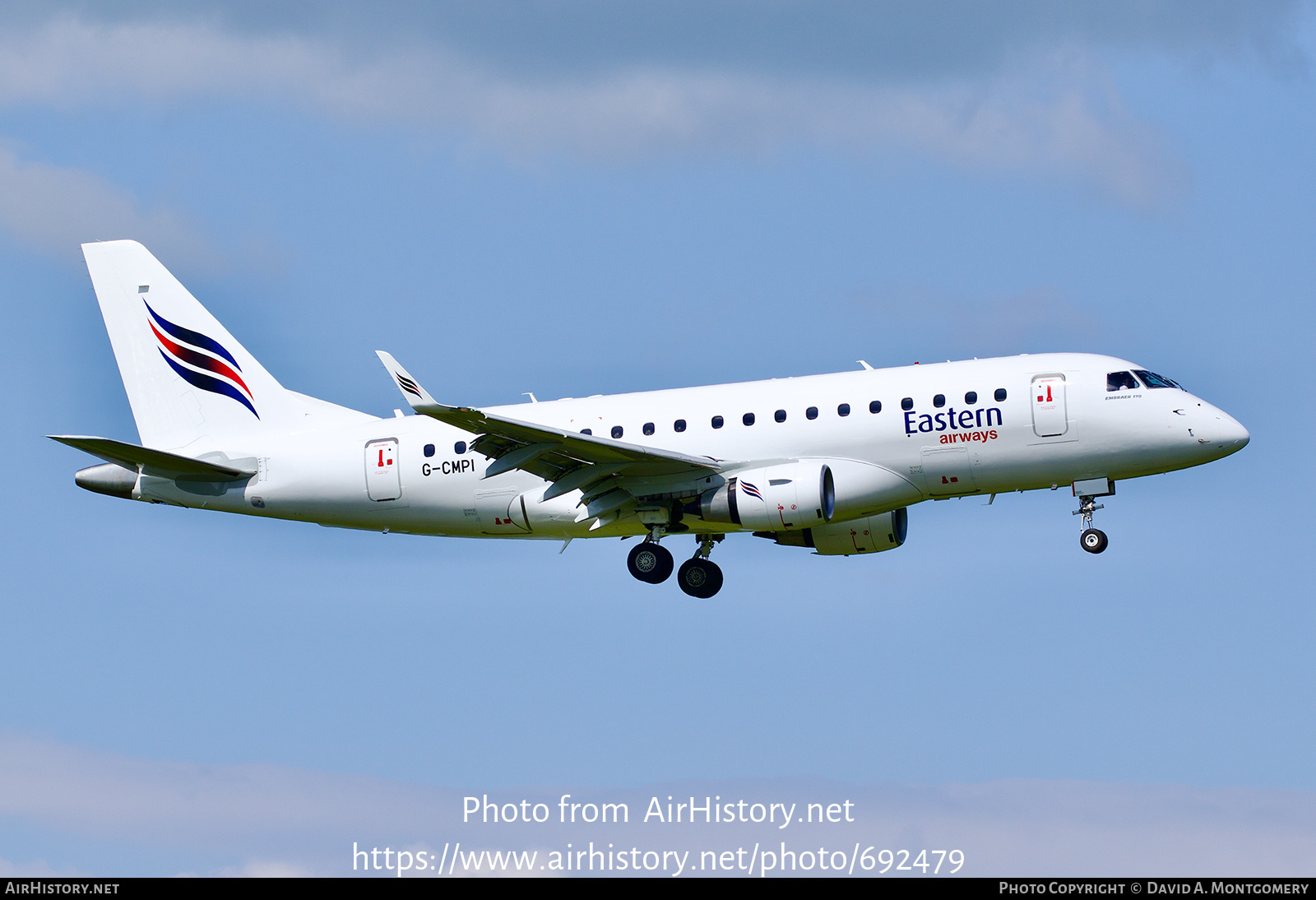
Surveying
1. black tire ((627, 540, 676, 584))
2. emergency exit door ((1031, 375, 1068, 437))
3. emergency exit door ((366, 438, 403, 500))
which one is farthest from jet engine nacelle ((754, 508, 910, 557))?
emergency exit door ((366, 438, 403, 500))

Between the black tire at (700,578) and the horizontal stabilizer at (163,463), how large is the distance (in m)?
12.2

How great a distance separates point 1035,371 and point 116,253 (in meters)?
27.0

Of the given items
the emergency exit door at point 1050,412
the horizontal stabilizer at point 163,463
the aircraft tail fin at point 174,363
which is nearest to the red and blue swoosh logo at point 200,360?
the aircraft tail fin at point 174,363

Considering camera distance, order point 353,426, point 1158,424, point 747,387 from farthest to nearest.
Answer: point 353,426
point 747,387
point 1158,424

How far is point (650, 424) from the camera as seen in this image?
4372 cm

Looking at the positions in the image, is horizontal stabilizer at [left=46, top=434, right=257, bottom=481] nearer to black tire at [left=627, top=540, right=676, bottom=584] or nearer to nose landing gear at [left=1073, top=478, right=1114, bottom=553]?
black tire at [left=627, top=540, right=676, bottom=584]

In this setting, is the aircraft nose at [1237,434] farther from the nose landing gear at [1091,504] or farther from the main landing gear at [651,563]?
the main landing gear at [651,563]

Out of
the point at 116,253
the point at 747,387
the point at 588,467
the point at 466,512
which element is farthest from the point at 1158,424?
the point at 116,253

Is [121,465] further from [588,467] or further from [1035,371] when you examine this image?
[1035,371]

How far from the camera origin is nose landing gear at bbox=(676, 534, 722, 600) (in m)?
44.8

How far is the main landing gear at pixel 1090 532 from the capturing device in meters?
41.6

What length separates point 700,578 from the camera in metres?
44.8

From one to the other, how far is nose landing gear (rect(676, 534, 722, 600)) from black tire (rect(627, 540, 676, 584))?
91 centimetres
